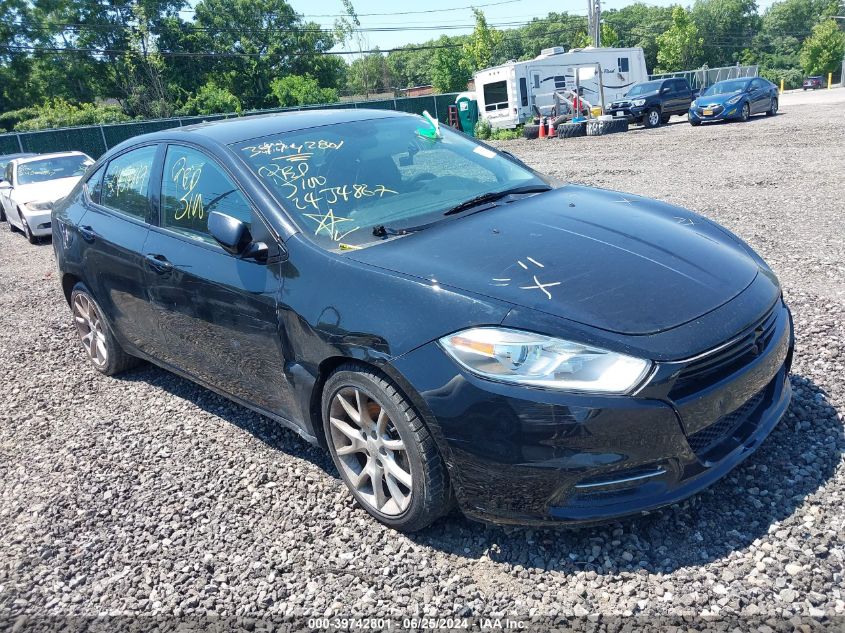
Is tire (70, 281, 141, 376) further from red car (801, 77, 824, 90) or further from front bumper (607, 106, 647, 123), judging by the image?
red car (801, 77, 824, 90)

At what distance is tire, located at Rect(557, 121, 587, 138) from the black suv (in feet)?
6.80

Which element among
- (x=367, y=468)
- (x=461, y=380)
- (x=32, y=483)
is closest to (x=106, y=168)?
(x=32, y=483)

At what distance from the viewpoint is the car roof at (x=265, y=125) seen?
380cm

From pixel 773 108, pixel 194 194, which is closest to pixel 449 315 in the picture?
pixel 194 194

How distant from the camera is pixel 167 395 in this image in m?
4.73

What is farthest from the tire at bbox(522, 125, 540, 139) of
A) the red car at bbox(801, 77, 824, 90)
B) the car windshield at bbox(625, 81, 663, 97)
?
the red car at bbox(801, 77, 824, 90)

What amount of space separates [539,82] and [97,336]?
26.6 metres

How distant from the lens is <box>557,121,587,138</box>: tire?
78.7ft

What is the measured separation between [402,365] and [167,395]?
8.94 ft

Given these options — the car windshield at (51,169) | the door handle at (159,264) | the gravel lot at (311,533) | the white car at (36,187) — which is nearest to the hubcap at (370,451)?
the gravel lot at (311,533)

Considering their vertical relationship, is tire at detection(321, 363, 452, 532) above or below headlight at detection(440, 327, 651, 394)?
below

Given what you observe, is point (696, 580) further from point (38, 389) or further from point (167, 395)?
point (38, 389)

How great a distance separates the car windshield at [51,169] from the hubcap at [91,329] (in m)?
8.81

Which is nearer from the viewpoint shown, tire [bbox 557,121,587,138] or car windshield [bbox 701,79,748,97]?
car windshield [bbox 701,79,748,97]
